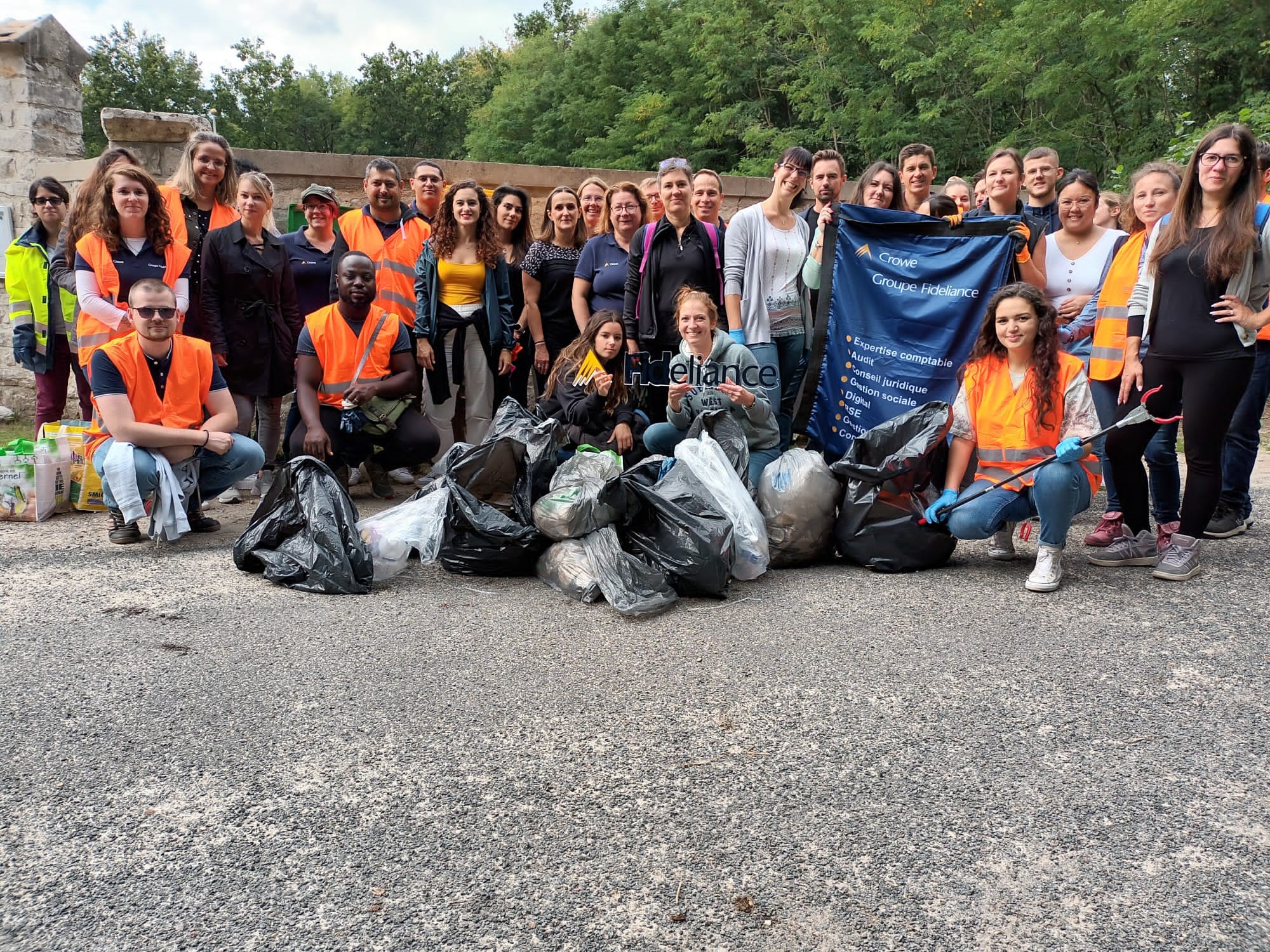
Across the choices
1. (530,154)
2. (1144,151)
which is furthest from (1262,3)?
(530,154)

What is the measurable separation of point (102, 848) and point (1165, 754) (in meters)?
2.75

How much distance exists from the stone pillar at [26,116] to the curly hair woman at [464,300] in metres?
3.91

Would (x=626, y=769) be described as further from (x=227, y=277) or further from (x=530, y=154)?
(x=530, y=154)

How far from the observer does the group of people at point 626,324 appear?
4.07 meters

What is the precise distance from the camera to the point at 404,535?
4.18 meters

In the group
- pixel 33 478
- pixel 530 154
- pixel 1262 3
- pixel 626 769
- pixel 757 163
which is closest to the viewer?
pixel 626 769

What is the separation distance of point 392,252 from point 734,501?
292 centimetres

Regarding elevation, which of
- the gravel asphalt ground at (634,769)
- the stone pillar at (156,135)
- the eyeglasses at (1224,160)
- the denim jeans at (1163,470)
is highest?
the stone pillar at (156,135)

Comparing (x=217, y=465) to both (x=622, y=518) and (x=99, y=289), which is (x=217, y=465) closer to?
(x=99, y=289)

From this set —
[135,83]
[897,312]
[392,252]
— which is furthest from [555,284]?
[135,83]

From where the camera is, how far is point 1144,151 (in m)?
14.0

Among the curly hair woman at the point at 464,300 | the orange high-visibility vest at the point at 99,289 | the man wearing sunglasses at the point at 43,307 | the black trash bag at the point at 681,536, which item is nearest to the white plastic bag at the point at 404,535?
the black trash bag at the point at 681,536

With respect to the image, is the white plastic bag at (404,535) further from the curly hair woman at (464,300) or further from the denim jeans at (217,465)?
the curly hair woman at (464,300)

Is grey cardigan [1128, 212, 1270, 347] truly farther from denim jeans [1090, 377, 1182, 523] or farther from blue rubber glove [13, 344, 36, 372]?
blue rubber glove [13, 344, 36, 372]
